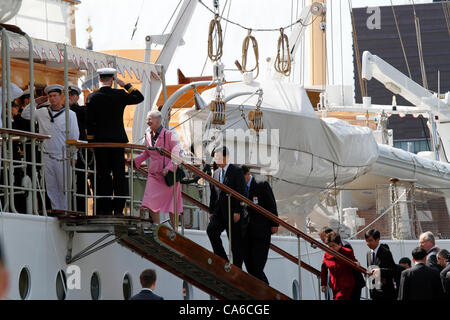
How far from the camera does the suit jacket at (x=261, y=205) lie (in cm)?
1200

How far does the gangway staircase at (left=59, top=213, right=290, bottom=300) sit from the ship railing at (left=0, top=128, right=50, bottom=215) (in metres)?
0.43

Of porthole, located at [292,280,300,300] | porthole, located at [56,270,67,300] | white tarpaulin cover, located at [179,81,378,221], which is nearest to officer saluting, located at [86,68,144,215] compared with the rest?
porthole, located at [56,270,67,300]

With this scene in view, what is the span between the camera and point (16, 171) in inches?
428

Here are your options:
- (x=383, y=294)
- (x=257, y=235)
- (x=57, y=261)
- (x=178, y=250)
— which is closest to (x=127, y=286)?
(x=178, y=250)

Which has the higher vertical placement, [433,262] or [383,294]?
[433,262]

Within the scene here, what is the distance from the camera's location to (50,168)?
36.9 ft

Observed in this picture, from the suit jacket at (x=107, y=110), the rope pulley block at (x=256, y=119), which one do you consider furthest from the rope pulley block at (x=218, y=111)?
the suit jacket at (x=107, y=110)

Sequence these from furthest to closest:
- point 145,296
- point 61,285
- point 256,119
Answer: point 256,119 < point 61,285 < point 145,296

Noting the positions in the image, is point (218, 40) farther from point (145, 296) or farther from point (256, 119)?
point (145, 296)

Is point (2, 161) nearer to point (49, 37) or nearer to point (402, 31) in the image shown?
point (49, 37)

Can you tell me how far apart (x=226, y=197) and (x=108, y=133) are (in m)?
1.63

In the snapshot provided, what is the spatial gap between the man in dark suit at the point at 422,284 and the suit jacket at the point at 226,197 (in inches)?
97.2

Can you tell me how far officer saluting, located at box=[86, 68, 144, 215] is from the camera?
11.2m
